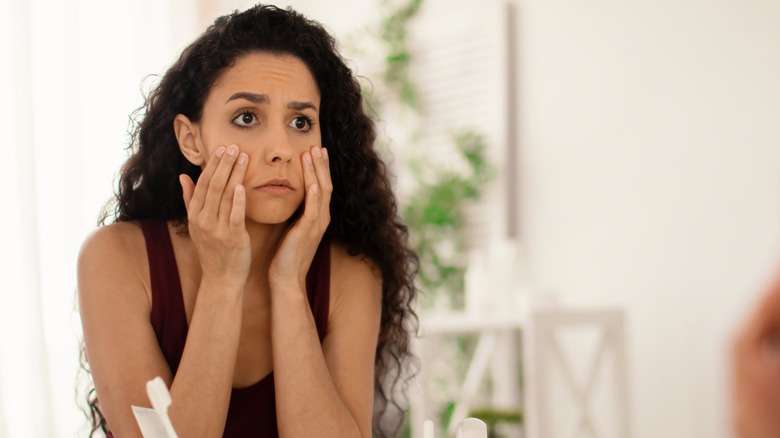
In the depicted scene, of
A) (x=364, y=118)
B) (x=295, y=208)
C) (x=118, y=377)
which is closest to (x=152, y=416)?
(x=118, y=377)

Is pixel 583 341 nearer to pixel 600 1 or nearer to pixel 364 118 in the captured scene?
pixel 600 1

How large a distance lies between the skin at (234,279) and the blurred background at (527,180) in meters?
0.75

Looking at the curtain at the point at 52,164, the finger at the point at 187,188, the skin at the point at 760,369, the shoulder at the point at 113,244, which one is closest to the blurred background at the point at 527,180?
the curtain at the point at 52,164

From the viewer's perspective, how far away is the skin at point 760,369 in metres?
0.25

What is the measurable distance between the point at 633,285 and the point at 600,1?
2.71ft

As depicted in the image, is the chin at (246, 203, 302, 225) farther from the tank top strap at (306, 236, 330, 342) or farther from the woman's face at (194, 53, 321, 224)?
the tank top strap at (306, 236, 330, 342)

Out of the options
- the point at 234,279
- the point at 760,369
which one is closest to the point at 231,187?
the point at 234,279

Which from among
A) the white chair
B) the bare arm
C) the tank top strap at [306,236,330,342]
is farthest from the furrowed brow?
the white chair

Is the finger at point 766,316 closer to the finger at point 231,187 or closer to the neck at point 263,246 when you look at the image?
the finger at point 231,187

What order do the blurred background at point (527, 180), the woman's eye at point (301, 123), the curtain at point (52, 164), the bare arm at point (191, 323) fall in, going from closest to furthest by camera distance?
the bare arm at point (191, 323) → the woman's eye at point (301, 123) → the curtain at point (52, 164) → the blurred background at point (527, 180)

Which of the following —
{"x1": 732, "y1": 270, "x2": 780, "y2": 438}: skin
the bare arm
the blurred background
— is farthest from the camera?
the blurred background

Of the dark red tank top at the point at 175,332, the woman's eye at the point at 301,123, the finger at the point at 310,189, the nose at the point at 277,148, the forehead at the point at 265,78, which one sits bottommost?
the dark red tank top at the point at 175,332

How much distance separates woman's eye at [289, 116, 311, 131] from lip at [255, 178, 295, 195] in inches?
3.2

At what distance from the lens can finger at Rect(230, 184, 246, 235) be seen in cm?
103
